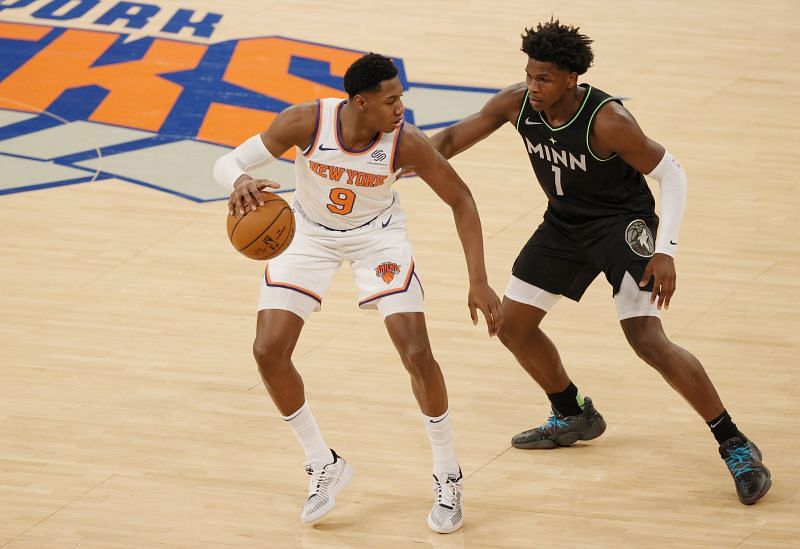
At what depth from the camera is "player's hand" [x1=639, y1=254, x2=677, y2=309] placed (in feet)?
16.0

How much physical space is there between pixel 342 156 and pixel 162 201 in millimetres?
3712

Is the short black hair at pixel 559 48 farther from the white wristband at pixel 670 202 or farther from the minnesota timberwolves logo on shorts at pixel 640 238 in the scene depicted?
the minnesota timberwolves logo on shorts at pixel 640 238

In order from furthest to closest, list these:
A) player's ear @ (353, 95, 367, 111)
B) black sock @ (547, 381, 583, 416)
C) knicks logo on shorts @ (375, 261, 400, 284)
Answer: black sock @ (547, 381, 583, 416) → knicks logo on shorts @ (375, 261, 400, 284) → player's ear @ (353, 95, 367, 111)

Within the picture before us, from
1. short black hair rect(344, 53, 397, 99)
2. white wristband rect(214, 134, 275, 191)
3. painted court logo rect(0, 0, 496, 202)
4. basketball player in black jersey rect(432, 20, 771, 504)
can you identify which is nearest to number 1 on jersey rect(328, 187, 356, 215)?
white wristband rect(214, 134, 275, 191)

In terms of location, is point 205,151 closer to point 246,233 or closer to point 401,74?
point 401,74

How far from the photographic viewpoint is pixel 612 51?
1154cm

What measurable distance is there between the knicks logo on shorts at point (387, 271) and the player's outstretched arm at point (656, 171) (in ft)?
3.08

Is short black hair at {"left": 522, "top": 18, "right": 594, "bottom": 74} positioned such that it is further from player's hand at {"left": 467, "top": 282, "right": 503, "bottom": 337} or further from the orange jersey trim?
the orange jersey trim

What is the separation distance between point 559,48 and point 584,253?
895mm

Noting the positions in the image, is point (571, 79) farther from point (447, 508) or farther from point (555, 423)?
point (447, 508)

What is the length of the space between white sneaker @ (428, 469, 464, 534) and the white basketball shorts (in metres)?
0.69

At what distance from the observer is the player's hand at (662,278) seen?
4.89 meters

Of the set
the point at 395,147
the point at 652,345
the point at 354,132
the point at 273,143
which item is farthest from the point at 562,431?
the point at 273,143

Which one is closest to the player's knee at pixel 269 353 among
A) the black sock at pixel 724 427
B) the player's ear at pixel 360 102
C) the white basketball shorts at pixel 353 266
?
the white basketball shorts at pixel 353 266
